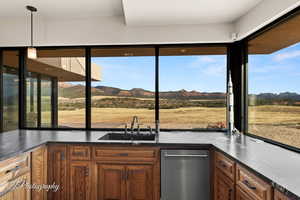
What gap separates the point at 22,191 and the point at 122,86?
1.74 meters

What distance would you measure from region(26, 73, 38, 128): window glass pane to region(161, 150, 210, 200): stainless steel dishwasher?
7.39 ft

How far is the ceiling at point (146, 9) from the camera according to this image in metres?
2.17

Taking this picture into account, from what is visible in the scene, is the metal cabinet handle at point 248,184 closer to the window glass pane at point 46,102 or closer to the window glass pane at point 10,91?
the window glass pane at point 46,102

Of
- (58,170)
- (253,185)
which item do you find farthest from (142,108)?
(253,185)

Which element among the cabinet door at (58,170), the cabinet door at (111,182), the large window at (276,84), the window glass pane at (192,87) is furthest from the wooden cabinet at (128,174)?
the large window at (276,84)

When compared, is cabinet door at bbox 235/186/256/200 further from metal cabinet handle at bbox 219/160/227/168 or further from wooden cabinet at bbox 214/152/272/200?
metal cabinet handle at bbox 219/160/227/168

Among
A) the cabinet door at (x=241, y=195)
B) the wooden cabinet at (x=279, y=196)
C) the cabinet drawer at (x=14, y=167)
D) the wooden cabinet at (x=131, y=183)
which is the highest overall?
the wooden cabinet at (x=279, y=196)

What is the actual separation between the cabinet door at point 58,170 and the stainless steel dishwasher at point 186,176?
1125mm

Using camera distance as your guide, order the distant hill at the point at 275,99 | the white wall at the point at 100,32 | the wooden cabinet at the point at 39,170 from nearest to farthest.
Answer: the distant hill at the point at 275,99, the wooden cabinet at the point at 39,170, the white wall at the point at 100,32

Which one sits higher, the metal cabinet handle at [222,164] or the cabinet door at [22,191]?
the metal cabinet handle at [222,164]

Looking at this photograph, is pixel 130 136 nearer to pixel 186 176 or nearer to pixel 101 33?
pixel 186 176

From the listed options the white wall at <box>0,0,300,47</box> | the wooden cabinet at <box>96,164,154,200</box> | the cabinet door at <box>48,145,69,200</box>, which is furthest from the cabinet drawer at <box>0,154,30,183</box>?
the white wall at <box>0,0,300,47</box>

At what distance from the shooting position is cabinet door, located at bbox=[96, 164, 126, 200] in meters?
2.16

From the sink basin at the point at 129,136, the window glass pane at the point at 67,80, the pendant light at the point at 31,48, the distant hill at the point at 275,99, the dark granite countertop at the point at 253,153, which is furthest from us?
the window glass pane at the point at 67,80
